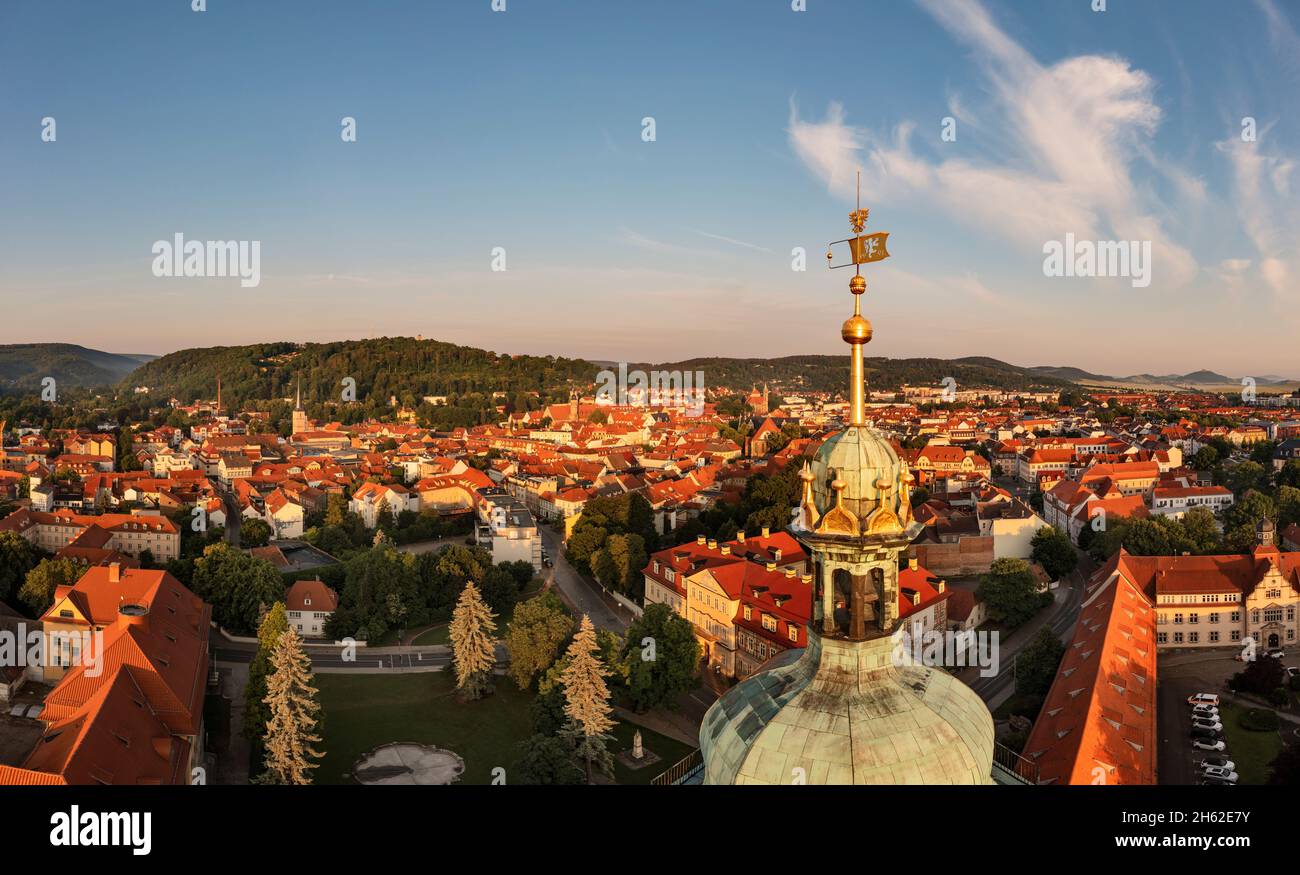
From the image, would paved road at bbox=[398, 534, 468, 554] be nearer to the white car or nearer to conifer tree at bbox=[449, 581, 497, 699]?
conifer tree at bbox=[449, 581, 497, 699]

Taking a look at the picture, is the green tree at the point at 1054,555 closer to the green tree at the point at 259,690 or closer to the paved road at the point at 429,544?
Result: the paved road at the point at 429,544

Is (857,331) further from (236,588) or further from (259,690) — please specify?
Answer: (236,588)

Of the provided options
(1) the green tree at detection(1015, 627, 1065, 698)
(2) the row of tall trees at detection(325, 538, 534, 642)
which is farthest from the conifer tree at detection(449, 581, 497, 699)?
(1) the green tree at detection(1015, 627, 1065, 698)

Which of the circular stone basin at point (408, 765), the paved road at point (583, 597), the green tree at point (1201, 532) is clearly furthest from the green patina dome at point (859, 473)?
the green tree at point (1201, 532)

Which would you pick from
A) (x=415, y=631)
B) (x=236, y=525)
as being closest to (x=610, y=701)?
(x=415, y=631)
